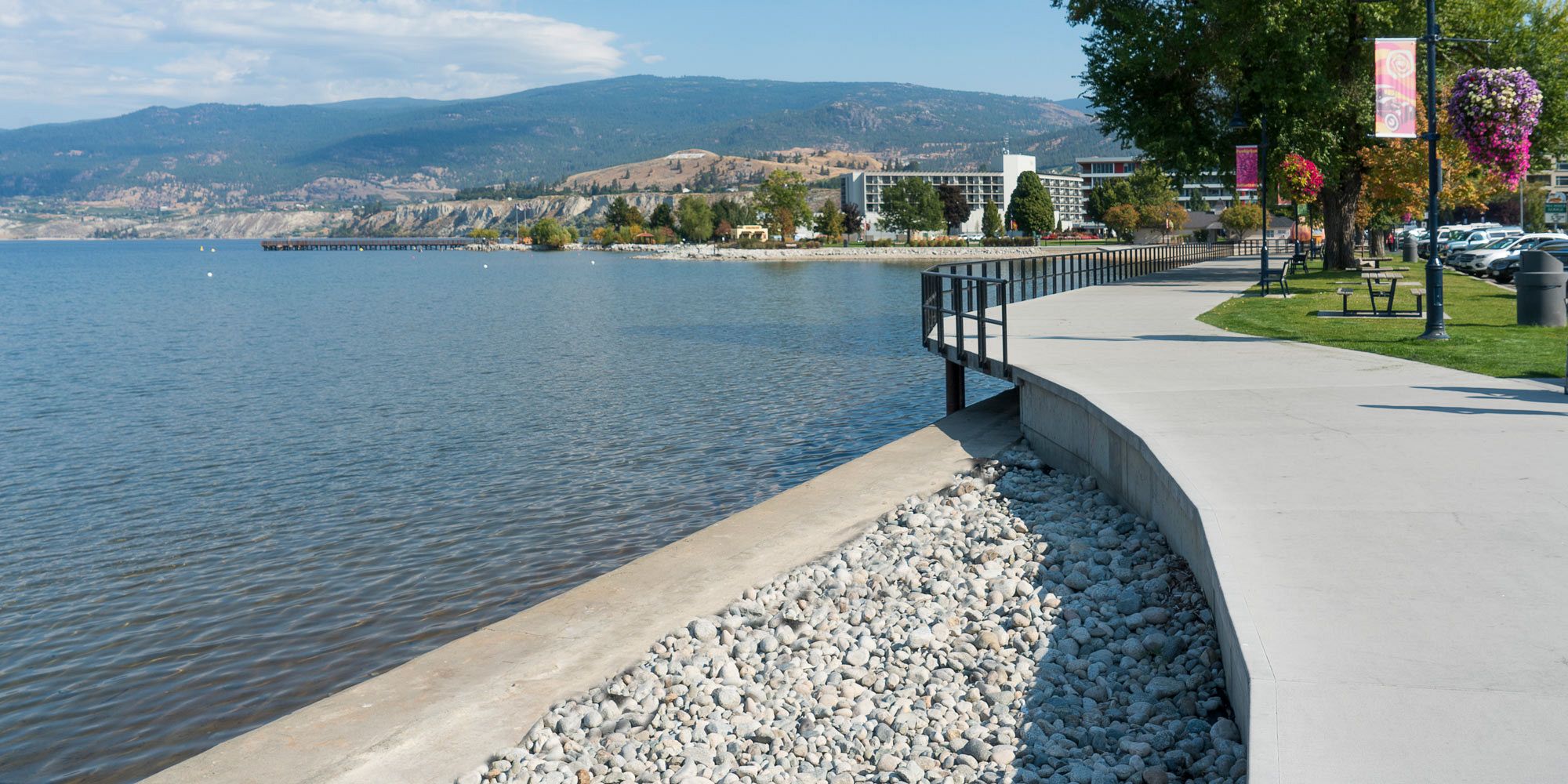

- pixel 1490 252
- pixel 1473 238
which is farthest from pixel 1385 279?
pixel 1473 238

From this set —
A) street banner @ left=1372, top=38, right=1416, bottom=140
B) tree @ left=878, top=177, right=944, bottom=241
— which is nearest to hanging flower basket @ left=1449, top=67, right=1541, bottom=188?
street banner @ left=1372, top=38, right=1416, bottom=140

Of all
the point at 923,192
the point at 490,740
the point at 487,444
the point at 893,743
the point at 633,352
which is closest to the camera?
the point at 893,743

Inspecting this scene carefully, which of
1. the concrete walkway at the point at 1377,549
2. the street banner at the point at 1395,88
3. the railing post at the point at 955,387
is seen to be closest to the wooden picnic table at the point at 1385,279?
the street banner at the point at 1395,88

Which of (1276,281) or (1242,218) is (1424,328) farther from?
(1242,218)

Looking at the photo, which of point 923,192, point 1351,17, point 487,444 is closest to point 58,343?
point 487,444

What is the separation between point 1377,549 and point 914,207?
567ft

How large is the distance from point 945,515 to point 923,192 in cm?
17172

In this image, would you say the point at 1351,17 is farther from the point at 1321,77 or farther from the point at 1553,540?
the point at 1553,540

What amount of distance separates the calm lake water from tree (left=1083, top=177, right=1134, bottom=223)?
13229 centimetres

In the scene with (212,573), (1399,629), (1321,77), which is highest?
(1321,77)

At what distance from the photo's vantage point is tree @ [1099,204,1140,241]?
14762 cm

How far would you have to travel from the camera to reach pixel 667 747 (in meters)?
6.34

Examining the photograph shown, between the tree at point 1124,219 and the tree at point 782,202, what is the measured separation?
142ft

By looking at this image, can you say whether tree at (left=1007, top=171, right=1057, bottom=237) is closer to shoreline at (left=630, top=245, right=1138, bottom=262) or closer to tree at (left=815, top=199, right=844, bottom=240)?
shoreline at (left=630, top=245, right=1138, bottom=262)
